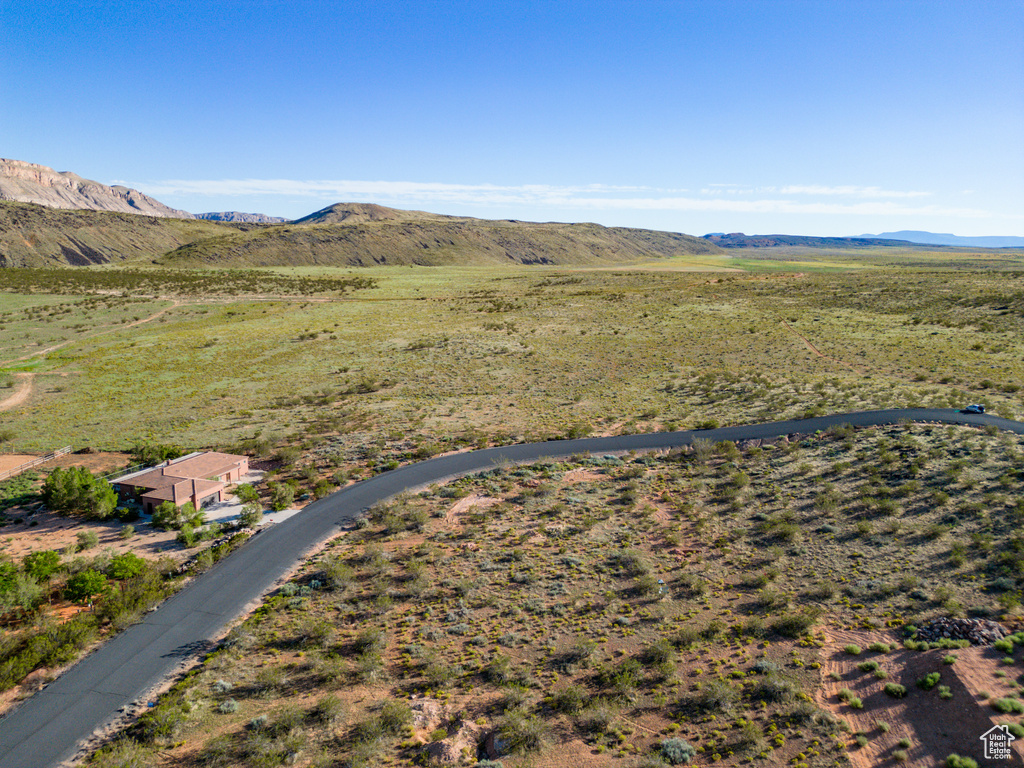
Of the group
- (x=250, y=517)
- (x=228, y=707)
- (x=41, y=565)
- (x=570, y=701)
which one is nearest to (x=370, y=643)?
(x=228, y=707)

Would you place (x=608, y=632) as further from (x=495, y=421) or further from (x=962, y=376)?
(x=962, y=376)

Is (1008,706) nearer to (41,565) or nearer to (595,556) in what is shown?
(595,556)

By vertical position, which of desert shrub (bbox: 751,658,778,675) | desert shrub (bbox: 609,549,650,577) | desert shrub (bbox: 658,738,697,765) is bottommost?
desert shrub (bbox: 658,738,697,765)

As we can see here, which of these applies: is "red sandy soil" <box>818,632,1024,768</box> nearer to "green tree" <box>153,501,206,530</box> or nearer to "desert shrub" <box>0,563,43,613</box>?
"green tree" <box>153,501,206,530</box>

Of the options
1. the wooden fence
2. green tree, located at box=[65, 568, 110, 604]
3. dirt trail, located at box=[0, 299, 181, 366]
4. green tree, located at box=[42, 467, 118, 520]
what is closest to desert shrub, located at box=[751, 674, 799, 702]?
green tree, located at box=[65, 568, 110, 604]

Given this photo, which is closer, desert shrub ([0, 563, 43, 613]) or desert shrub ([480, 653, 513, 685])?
desert shrub ([480, 653, 513, 685])

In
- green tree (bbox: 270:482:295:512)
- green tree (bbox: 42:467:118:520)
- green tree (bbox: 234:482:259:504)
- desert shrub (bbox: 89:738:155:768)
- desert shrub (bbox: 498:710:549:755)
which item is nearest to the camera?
desert shrub (bbox: 89:738:155:768)

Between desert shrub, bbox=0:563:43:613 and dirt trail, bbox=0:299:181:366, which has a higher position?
dirt trail, bbox=0:299:181:366
